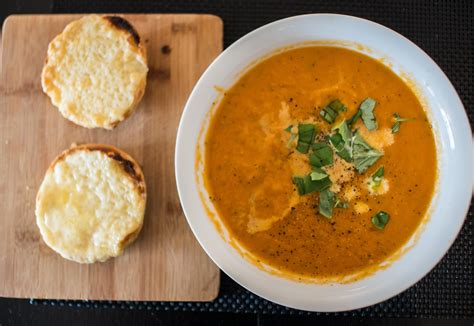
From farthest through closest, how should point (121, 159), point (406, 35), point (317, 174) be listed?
1. point (406, 35)
2. point (121, 159)
3. point (317, 174)

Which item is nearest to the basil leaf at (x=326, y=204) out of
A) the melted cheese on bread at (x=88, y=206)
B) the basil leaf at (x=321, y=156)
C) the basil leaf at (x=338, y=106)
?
the basil leaf at (x=321, y=156)

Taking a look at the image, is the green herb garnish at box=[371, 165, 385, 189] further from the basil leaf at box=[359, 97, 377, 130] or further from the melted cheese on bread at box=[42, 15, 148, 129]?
the melted cheese on bread at box=[42, 15, 148, 129]

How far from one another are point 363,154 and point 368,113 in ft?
0.66

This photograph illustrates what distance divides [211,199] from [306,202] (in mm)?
466

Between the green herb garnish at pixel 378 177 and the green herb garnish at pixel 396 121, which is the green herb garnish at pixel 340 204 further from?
the green herb garnish at pixel 396 121

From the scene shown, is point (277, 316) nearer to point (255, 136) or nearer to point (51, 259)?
point (255, 136)

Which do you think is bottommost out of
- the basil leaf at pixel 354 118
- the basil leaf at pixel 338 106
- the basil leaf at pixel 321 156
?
the basil leaf at pixel 321 156

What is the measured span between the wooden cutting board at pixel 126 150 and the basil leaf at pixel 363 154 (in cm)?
88

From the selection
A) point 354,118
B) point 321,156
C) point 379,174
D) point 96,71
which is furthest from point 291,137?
point 96,71

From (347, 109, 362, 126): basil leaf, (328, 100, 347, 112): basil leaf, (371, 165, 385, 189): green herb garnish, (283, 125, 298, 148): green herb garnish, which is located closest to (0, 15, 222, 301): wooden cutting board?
(283, 125, 298, 148): green herb garnish

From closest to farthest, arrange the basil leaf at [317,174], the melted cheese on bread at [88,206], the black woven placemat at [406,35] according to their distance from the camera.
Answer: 1. the basil leaf at [317,174]
2. the melted cheese on bread at [88,206]
3. the black woven placemat at [406,35]

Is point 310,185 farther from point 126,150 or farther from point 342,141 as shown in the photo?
point 126,150

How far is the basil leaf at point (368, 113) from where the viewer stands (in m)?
2.37

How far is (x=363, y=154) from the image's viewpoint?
7.75ft
